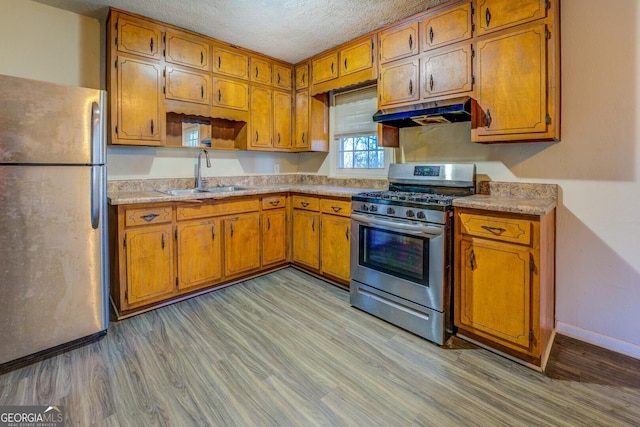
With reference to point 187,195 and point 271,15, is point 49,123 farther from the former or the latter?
point 271,15

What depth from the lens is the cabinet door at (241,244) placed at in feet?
10.5

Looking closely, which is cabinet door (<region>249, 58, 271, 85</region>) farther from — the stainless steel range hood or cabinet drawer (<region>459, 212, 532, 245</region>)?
cabinet drawer (<region>459, 212, 532, 245</region>)

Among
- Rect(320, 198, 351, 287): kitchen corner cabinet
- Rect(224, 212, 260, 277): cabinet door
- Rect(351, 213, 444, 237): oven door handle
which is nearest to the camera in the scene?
Rect(351, 213, 444, 237): oven door handle

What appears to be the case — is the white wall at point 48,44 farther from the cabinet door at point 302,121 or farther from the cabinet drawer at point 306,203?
the cabinet drawer at point 306,203

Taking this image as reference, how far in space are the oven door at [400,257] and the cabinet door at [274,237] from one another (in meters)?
1.13

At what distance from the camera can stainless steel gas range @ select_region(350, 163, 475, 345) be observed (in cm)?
223

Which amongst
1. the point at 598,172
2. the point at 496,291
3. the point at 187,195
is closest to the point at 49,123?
the point at 187,195

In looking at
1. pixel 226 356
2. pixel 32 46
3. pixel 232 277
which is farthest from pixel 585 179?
pixel 32 46

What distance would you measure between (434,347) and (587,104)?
1.97m

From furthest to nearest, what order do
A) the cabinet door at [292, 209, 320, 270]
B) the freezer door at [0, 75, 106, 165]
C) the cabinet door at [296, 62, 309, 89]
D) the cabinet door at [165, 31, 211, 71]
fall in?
the cabinet door at [296, 62, 309, 89] < the cabinet door at [292, 209, 320, 270] < the cabinet door at [165, 31, 211, 71] < the freezer door at [0, 75, 106, 165]

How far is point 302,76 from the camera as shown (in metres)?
3.92

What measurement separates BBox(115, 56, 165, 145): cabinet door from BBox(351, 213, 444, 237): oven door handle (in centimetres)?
202

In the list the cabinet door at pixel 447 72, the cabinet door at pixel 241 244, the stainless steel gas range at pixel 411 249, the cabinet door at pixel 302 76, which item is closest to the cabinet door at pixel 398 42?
the cabinet door at pixel 447 72

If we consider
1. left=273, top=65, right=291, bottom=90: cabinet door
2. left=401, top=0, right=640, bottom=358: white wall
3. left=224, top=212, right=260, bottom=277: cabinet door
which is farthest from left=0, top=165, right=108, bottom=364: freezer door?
left=401, top=0, right=640, bottom=358: white wall
